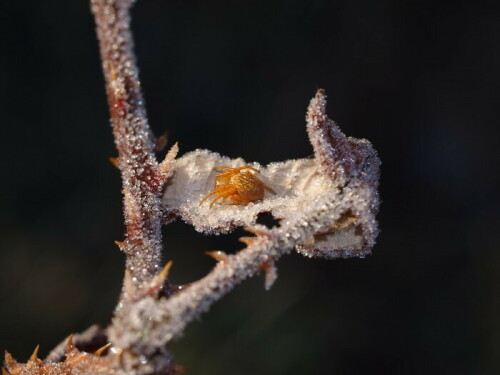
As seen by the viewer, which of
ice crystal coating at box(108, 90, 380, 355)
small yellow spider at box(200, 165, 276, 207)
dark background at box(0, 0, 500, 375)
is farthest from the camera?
dark background at box(0, 0, 500, 375)

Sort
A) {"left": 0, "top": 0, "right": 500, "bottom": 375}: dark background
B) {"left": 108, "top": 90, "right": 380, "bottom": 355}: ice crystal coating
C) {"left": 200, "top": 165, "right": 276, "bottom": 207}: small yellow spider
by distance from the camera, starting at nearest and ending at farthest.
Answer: {"left": 108, "top": 90, "right": 380, "bottom": 355}: ice crystal coating < {"left": 200, "top": 165, "right": 276, "bottom": 207}: small yellow spider < {"left": 0, "top": 0, "right": 500, "bottom": 375}: dark background

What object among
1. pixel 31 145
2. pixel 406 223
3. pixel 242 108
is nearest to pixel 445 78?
pixel 406 223

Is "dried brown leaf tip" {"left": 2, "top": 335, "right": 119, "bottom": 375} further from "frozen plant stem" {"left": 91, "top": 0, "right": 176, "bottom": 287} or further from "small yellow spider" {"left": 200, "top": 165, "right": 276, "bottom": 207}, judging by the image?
"small yellow spider" {"left": 200, "top": 165, "right": 276, "bottom": 207}

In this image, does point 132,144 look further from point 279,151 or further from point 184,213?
point 279,151

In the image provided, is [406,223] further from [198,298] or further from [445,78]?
[198,298]

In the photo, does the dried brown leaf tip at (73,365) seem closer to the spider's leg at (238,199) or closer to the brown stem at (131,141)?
the brown stem at (131,141)

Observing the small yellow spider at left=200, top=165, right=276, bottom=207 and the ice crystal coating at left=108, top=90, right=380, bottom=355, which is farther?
the small yellow spider at left=200, top=165, right=276, bottom=207

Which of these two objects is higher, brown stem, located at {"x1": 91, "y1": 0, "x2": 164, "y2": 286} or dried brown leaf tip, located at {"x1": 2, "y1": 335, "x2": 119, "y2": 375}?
brown stem, located at {"x1": 91, "y1": 0, "x2": 164, "y2": 286}

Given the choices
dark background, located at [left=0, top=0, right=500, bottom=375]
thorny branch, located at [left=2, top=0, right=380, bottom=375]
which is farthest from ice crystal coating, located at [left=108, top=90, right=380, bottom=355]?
dark background, located at [left=0, top=0, right=500, bottom=375]
